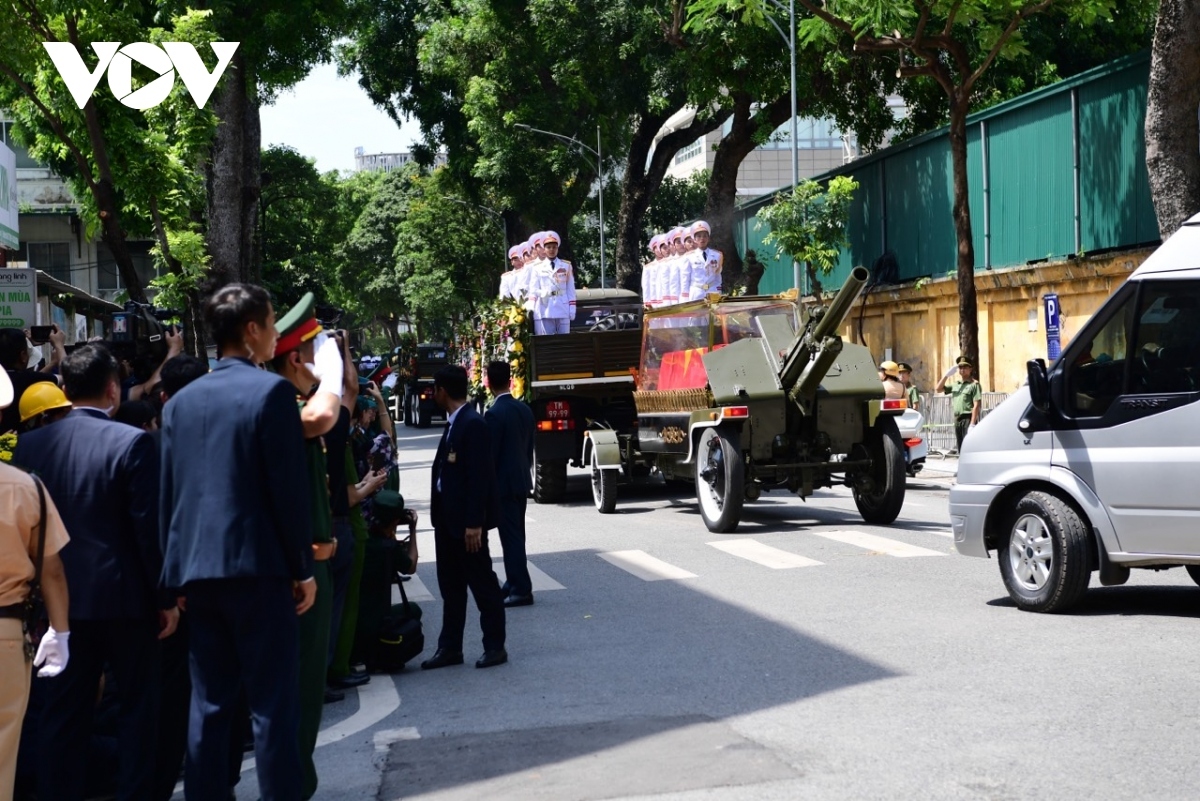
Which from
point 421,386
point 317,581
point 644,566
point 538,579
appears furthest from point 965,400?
point 421,386

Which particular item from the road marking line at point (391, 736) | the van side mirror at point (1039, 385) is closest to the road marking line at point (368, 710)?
the road marking line at point (391, 736)

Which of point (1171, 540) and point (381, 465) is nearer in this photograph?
point (381, 465)

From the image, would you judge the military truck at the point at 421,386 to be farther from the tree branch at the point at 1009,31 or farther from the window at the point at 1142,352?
the window at the point at 1142,352

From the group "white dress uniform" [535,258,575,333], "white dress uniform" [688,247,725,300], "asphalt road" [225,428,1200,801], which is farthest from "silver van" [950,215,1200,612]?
"white dress uniform" [535,258,575,333]

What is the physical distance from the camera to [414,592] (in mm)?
12117

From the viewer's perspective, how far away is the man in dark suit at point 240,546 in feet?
16.3

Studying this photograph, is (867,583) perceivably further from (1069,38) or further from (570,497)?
(1069,38)

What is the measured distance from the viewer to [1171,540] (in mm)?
8914

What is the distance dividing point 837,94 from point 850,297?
2024 centimetres

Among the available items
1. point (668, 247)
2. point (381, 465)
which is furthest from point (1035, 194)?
point (381, 465)

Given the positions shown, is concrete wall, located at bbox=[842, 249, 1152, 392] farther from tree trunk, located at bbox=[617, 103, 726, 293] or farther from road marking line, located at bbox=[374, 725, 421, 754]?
road marking line, located at bbox=[374, 725, 421, 754]

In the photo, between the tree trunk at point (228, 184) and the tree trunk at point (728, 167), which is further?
the tree trunk at point (728, 167)

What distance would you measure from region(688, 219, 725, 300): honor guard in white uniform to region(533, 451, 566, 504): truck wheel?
117 inches

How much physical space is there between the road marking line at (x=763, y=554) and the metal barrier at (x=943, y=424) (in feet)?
40.2
